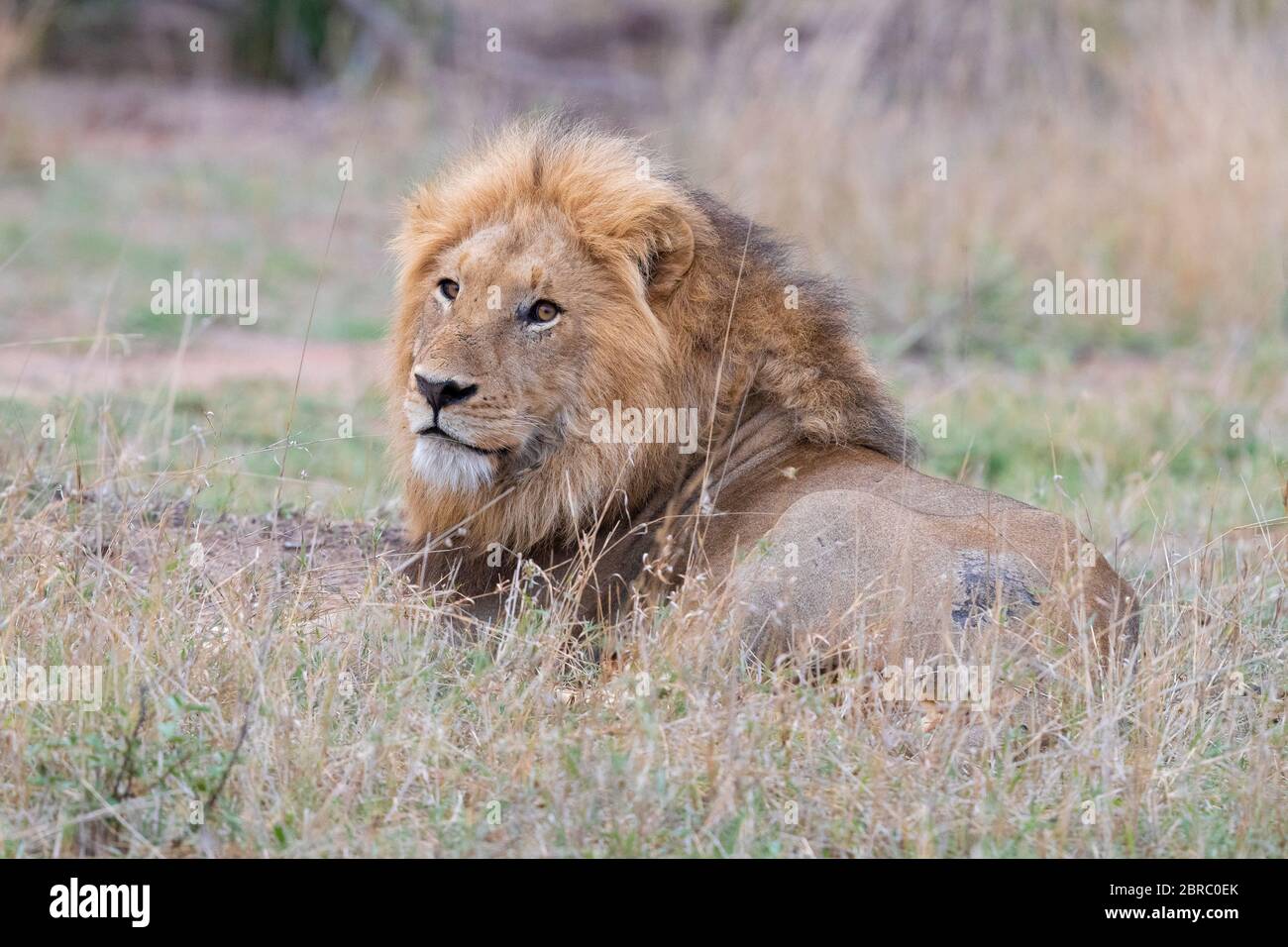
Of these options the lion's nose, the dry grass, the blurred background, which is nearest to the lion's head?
the lion's nose

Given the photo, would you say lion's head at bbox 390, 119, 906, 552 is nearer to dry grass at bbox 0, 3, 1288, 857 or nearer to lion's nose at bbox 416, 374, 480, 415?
lion's nose at bbox 416, 374, 480, 415

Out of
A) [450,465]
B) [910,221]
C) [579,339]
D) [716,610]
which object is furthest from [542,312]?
[910,221]

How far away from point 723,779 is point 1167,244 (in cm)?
887

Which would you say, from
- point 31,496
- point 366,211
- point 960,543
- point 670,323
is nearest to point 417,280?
point 670,323

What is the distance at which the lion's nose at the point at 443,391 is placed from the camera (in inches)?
184

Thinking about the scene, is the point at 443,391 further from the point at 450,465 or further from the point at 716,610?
the point at 716,610

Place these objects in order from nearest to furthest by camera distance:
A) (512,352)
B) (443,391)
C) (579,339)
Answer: (443,391)
(512,352)
(579,339)

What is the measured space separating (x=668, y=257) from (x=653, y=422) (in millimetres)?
524

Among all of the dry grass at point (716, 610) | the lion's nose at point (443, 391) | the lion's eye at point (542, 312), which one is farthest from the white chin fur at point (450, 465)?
the lion's eye at point (542, 312)

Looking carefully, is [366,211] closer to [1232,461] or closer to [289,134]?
[289,134]

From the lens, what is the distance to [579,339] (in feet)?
16.2

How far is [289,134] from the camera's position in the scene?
53.9 feet

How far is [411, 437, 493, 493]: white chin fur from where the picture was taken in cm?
480

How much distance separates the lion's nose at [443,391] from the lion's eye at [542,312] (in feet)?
1.08
